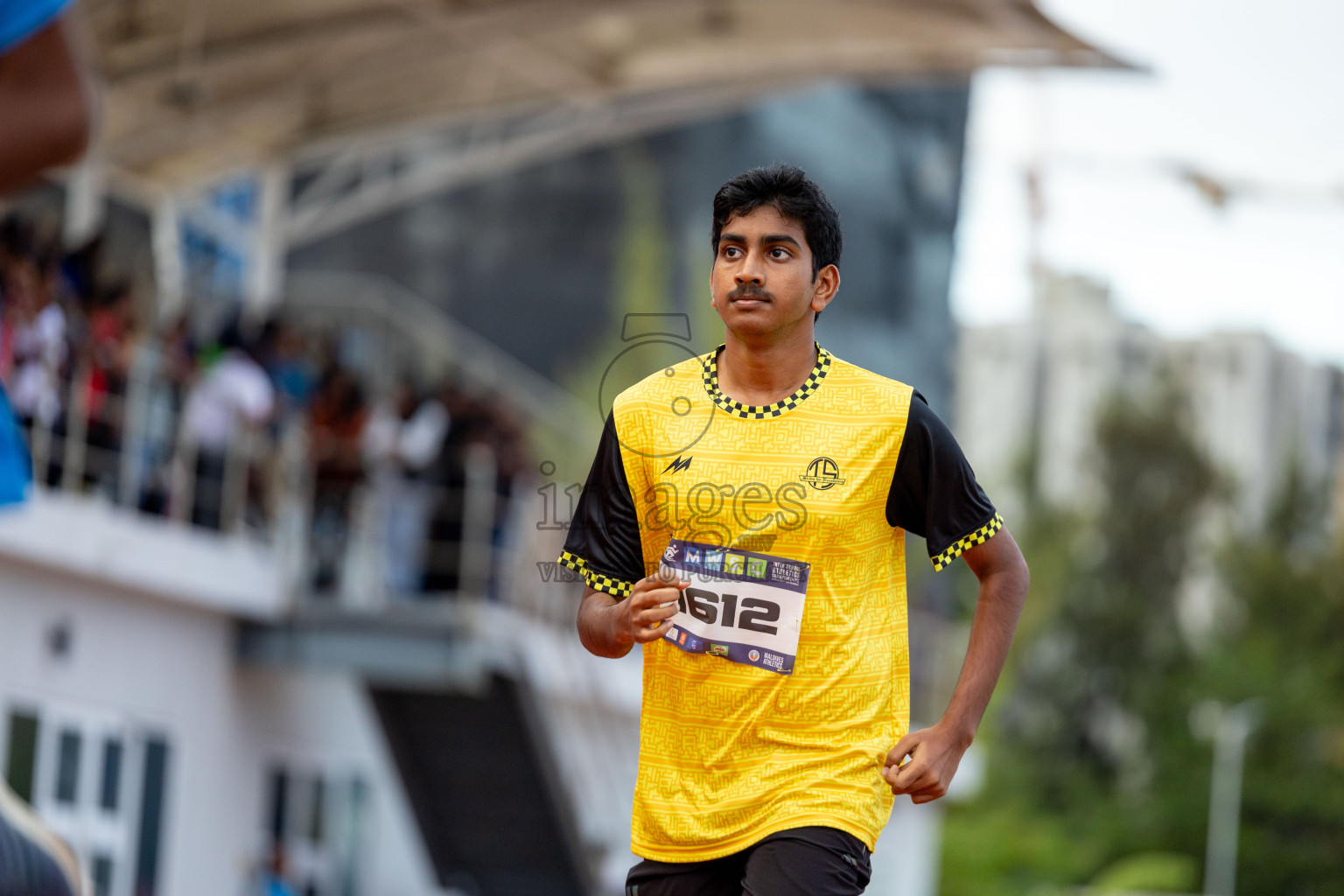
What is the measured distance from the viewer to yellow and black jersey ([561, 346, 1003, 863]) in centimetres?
389

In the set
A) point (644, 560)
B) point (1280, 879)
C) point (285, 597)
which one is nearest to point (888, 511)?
point (644, 560)

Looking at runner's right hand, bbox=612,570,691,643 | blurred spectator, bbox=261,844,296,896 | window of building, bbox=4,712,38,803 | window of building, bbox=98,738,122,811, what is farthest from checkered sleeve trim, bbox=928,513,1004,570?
blurred spectator, bbox=261,844,296,896

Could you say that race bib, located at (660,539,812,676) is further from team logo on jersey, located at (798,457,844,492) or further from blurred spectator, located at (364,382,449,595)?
blurred spectator, located at (364,382,449,595)

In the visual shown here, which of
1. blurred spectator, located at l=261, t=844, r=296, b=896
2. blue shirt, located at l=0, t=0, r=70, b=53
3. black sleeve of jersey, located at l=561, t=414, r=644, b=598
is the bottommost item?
blurred spectator, located at l=261, t=844, r=296, b=896

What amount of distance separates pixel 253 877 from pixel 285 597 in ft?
8.75

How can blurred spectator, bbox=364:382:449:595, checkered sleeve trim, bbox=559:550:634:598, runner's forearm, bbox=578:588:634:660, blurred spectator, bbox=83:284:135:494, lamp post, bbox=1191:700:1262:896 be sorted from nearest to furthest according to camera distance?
runner's forearm, bbox=578:588:634:660 → checkered sleeve trim, bbox=559:550:634:598 → blurred spectator, bbox=83:284:135:494 → blurred spectator, bbox=364:382:449:595 → lamp post, bbox=1191:700:1262:896

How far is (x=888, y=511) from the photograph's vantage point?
400cm

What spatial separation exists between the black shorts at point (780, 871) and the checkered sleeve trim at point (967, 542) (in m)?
0.58

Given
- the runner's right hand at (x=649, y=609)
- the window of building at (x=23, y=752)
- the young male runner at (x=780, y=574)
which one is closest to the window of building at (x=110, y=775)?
the window of building at (x=23, y=752)

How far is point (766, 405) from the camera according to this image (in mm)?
4012

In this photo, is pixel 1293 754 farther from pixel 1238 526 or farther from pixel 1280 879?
pixel 1238 526

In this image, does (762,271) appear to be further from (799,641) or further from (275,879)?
(275,879)

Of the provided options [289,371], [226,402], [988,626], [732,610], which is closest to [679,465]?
[732,610]

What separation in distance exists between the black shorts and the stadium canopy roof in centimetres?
1438
